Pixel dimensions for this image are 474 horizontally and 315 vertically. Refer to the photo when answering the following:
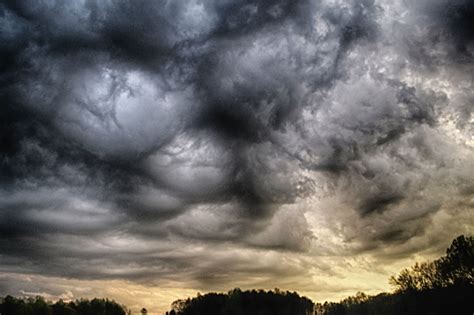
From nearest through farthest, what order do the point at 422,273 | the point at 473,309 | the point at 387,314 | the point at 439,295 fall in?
the point at 473,309 < the point at 439,295 < the point at 422,273 < the point at 387,314

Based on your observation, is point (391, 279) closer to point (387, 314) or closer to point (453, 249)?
point (387, 314)

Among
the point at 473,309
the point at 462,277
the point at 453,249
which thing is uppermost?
the point at 453,249

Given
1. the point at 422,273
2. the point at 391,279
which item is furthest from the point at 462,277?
the point at 391,279

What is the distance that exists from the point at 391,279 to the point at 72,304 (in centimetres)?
15368

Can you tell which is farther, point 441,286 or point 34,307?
point 34,307

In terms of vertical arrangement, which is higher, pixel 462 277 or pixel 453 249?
pixel 453 249

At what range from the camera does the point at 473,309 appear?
78438 millimetres

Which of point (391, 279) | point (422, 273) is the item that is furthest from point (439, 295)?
point (391, 279)

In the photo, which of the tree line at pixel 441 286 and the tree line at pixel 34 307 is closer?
the tree line at pixel 441 286

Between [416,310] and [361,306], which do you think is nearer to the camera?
[416,310]

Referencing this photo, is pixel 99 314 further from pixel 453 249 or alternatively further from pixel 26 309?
pixel 453 249

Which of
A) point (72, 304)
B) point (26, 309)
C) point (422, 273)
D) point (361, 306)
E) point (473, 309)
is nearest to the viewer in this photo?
point (473, 309)

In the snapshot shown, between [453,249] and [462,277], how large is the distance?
20.3 ft

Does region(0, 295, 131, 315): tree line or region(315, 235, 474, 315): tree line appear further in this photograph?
region(0, 295, 131, 315): tree line
